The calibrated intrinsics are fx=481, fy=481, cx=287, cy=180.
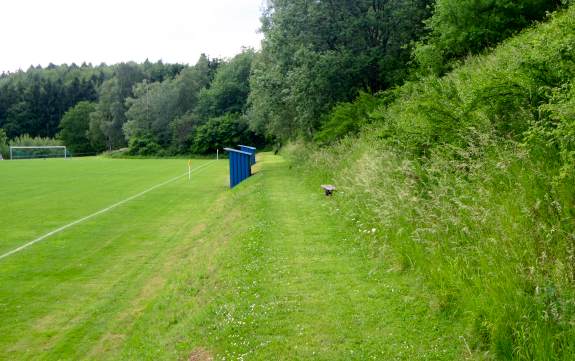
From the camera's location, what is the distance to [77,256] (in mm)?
12250

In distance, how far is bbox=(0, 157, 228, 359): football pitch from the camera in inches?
311

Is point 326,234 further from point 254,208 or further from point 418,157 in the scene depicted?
point 254,208

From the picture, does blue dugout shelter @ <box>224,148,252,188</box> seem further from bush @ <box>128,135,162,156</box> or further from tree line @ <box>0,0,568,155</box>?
A: bush @ <box>128,135,162,156</box>

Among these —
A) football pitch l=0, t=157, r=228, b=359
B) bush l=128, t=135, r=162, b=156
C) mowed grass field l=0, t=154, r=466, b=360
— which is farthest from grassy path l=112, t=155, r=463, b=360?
bush l=128, t=135, r=162, b=156

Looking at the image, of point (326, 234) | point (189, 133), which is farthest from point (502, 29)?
point (189, 133)

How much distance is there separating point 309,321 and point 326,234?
447 cm

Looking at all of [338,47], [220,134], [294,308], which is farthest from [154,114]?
[294,308]

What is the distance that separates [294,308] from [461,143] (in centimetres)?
455

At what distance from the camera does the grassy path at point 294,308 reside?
17.8ft

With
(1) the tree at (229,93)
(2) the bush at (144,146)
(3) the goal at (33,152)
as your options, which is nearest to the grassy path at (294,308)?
(2) the bush at (144,146)

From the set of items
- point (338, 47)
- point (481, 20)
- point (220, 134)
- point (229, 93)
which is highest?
point (229, 93)

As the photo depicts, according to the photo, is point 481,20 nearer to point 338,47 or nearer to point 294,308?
point 338,47

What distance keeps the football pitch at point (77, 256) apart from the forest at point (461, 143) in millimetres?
5107

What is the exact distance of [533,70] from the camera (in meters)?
8.09
